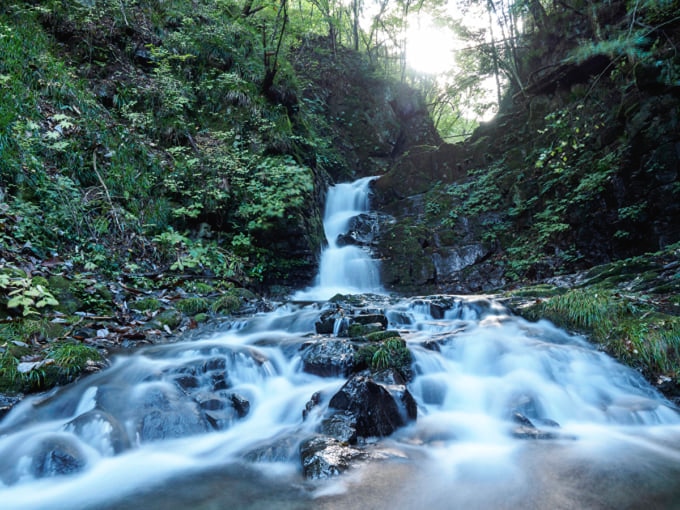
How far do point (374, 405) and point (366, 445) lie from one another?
0.34 m

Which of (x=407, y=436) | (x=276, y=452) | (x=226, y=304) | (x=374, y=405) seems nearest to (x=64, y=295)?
(x=226, y=304)

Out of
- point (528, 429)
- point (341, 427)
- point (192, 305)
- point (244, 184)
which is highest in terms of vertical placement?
point (244, 184)

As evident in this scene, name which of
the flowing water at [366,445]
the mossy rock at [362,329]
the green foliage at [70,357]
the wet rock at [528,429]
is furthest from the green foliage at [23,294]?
the wet rock at [528,429]

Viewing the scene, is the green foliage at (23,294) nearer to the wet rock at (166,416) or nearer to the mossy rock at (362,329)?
A: the wet rock at (166,416)

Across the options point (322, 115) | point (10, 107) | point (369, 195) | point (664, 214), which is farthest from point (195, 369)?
point (322, 115)

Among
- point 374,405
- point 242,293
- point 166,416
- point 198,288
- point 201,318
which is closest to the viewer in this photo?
point 374,405

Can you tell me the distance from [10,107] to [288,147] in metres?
6.02

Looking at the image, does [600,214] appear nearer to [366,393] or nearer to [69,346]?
[366,393]

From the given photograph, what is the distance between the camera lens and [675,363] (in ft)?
11.7

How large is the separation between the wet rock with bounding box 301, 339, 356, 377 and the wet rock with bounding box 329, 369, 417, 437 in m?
0.78

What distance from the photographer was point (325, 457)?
2.56 meters

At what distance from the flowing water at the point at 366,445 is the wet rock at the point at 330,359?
0.11 metres

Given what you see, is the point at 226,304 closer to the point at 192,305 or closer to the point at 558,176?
the point at 192,305

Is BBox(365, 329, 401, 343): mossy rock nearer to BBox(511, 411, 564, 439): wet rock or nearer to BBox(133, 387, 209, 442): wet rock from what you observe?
BBox(511, 411, 564, 439): wet rock
